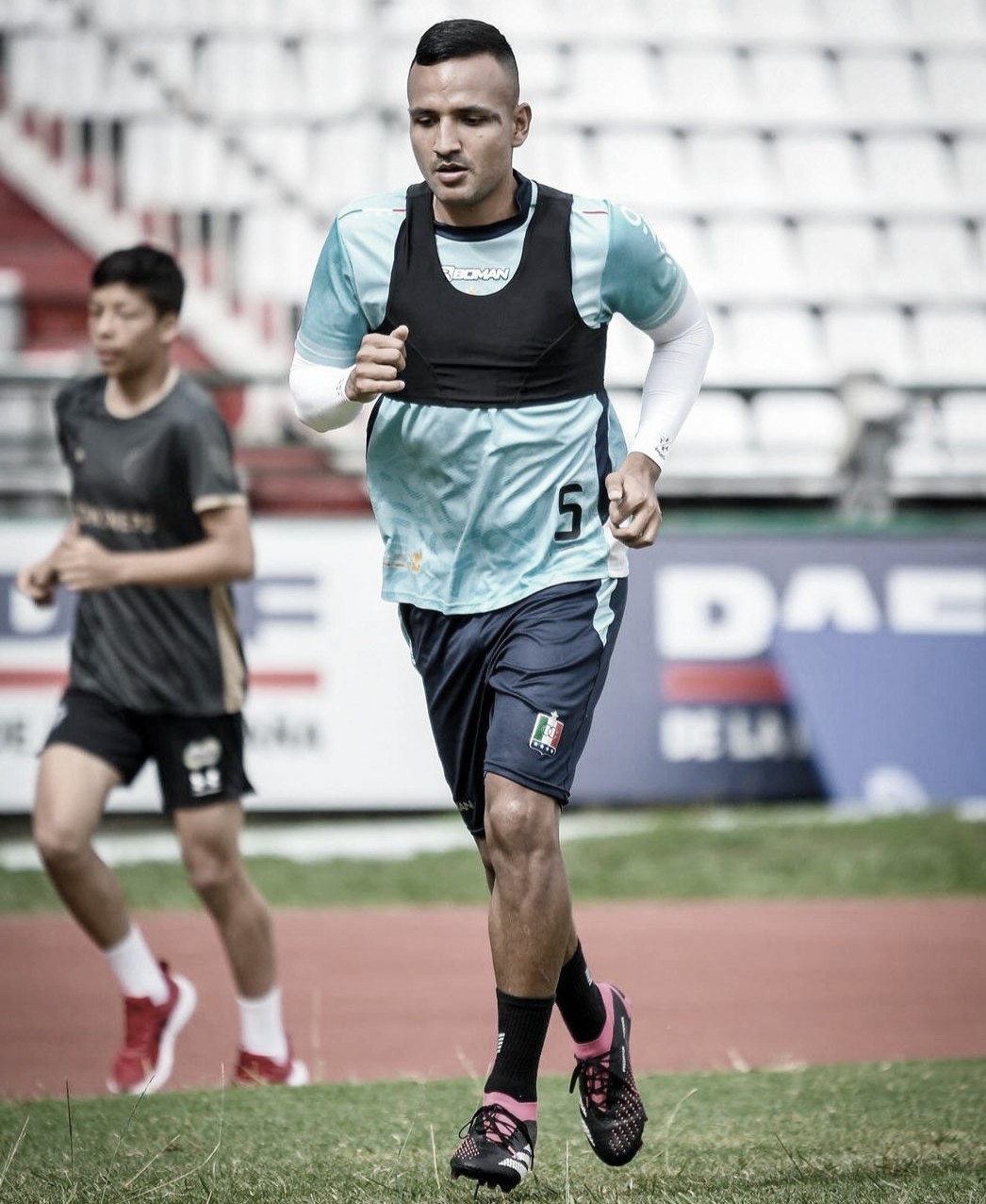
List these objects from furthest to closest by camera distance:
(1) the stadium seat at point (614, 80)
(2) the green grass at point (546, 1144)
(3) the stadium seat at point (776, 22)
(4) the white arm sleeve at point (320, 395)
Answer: (3) the stadium seat at point (776, 22)
(1) the stadium seat at point (614, 80)
(4) the white arm sleeve at point (320, 395)
(2) the green grass at point (546, 1144)

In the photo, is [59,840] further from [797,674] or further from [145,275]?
[797,674]

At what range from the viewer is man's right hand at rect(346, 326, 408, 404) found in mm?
3938

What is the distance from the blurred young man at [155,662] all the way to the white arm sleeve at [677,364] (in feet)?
5.38

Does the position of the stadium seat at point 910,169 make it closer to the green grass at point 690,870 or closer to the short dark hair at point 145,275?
the green grass at point 690,870

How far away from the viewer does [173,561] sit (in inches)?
219

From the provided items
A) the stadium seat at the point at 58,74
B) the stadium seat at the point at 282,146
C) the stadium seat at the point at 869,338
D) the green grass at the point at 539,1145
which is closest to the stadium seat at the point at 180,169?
the stadium seat at the point at 282,146

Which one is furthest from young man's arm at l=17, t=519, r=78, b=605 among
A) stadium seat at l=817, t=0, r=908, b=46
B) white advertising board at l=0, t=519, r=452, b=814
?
stadium seat at l=817, t=0, r=908, b=46

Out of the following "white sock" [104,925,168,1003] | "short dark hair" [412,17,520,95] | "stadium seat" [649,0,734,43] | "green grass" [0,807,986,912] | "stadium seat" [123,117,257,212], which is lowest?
"green grass" [0,807,986,912]

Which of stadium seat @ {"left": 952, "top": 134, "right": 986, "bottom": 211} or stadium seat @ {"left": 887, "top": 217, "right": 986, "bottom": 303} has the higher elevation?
stadium seat @ {"left": 952, "top": 134, "right": 986, "bottom": 211}

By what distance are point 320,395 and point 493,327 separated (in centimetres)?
43

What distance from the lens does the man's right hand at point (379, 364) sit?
12.9 feet

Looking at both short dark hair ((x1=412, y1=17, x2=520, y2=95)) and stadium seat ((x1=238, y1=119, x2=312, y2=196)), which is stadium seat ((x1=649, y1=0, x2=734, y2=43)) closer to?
stadium seat ((x1=238, y1=119, x2=312, y2=196))

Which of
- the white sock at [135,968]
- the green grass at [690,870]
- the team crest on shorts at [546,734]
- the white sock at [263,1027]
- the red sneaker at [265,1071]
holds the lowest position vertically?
the green grass at [690,870]

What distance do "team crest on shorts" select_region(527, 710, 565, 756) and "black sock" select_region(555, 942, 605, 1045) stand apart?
1.74ft
